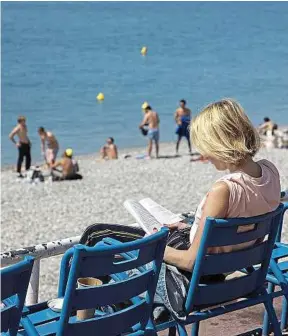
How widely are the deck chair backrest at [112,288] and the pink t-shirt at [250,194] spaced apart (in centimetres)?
35

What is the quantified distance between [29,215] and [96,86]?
28.5 m

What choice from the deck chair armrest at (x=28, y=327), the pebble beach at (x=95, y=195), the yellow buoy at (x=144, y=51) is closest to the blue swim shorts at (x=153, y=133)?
the pebble beach at (x=95, y=195)

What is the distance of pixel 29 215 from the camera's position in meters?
14.6

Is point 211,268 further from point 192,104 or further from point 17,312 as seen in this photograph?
point 192,104

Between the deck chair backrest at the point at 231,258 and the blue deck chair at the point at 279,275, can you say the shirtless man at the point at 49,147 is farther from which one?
the deck chair backrest at the point at 231,258

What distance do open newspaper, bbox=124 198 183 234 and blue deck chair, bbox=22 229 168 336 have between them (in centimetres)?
34

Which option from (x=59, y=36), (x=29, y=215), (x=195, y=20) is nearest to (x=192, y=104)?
(x=29, y=215)

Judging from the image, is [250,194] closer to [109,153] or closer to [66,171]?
[66,171]

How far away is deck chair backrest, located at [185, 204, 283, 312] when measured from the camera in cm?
299

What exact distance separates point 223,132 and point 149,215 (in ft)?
1.89

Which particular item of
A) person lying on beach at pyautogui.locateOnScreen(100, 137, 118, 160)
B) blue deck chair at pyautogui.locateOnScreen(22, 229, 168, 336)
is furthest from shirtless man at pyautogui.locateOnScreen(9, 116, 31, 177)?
blue deck chair at pyautogui.locateOnScreen(22, 229, 168, 336)

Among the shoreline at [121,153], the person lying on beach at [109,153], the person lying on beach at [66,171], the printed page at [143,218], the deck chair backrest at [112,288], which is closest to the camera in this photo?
the deck chair backrest at [112,288]

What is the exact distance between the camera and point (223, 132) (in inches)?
122

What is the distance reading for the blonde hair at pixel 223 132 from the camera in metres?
3.10
